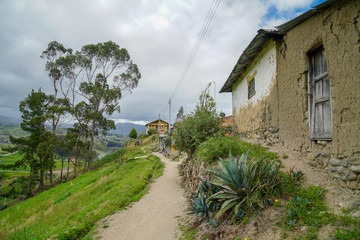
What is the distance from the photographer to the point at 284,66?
6.20 metres

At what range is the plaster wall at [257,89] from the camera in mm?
7180

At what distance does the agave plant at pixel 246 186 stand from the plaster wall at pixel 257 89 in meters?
4.07

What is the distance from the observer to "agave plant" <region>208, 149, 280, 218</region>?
3863 mm

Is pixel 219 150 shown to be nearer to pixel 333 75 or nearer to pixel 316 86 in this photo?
pixel 316 86

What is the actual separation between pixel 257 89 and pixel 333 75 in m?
4.13

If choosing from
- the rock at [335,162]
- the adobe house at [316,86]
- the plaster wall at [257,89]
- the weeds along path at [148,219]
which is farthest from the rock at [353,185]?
the weeds along path at [148,219]

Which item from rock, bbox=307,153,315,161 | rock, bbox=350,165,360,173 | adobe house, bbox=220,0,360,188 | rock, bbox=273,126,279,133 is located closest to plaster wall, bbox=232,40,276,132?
adobe house, bbox=220,0,360,188

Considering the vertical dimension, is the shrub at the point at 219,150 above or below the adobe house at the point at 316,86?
below

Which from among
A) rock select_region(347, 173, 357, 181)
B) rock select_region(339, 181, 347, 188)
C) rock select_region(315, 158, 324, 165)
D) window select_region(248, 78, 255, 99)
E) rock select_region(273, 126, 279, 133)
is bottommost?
rock select_region(339, 181, 347, 188)

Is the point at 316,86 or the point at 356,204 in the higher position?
the point at 316,86

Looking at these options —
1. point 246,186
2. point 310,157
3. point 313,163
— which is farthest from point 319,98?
point 246,186

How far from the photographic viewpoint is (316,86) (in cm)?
502

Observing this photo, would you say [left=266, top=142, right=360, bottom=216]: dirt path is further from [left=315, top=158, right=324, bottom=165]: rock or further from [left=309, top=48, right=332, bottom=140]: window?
[left=309, top=48, right=332, bottom=140]: window

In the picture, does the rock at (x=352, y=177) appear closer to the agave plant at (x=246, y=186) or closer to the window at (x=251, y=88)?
the agave plant at (x=246, y=186)
